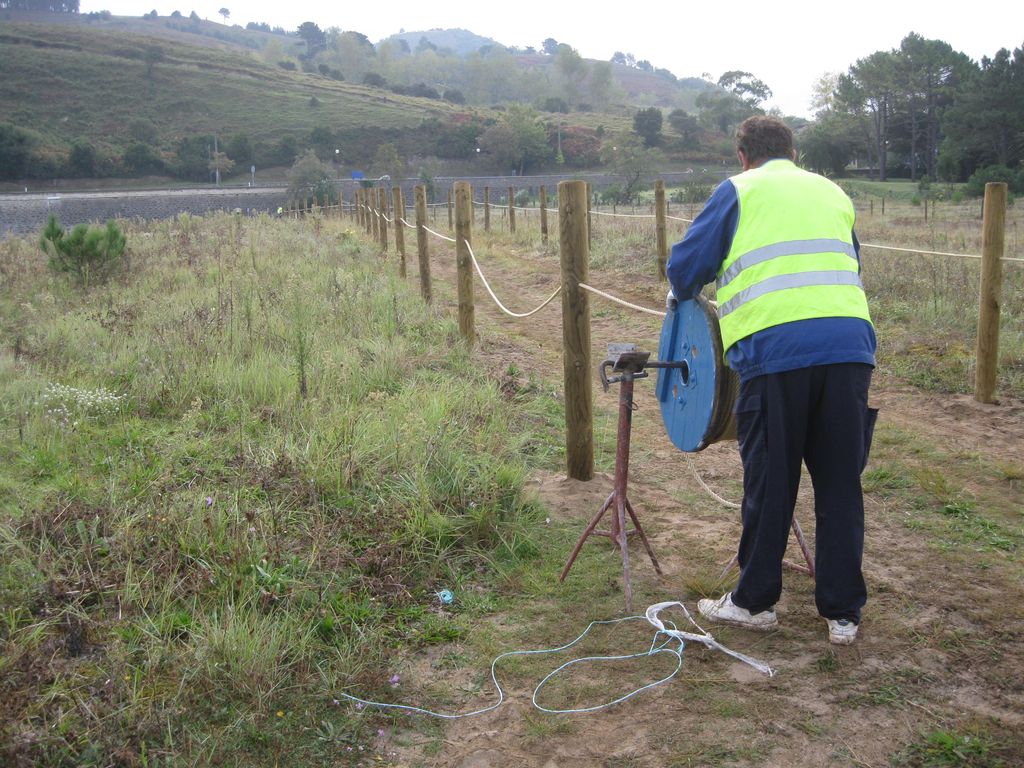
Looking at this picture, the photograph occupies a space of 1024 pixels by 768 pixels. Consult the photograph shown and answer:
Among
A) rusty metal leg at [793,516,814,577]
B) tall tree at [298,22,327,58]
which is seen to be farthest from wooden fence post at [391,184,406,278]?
tall tree at [298,22,327,58]

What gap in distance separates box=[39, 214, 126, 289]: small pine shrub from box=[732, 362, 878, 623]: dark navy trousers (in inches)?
416

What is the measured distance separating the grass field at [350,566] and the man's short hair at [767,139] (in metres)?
A: 1.86

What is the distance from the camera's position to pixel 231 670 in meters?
3.01

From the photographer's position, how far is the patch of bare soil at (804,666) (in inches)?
110

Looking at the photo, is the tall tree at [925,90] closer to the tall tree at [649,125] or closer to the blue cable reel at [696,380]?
the tall tree at [649,125]

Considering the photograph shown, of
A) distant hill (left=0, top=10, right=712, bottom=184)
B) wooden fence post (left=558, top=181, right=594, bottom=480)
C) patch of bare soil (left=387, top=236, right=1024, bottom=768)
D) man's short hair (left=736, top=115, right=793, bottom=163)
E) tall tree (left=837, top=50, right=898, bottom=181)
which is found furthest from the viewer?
distant hill (left=0, top=10, right=712, bottom=184)

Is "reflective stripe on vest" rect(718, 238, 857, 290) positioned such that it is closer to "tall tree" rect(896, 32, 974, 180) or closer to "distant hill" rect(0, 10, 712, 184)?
"tall tree" rect(896, 32, 974, 180)

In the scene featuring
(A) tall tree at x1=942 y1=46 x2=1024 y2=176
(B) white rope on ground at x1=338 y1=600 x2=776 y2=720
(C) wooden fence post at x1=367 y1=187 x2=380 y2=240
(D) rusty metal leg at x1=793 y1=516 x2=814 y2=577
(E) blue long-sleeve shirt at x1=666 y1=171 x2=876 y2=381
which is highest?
(A) tall tree at x1=942 y1=46 x2=1024 y2=176

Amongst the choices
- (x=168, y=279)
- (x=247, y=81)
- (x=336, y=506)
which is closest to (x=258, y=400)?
(x=336, y=506)

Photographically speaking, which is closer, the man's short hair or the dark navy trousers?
the dark navy trousers

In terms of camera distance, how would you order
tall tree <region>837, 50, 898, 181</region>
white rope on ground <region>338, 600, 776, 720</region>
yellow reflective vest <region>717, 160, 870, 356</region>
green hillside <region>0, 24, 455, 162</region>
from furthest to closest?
green hillside <region>0, 24, 455, 162</region> < tall tree <region>837, 50, 898, 181</region> < yellow reflective vest <region>717, 160, 870, 356</region> < white rope on ground <region>338, 600, 776, 720</region>

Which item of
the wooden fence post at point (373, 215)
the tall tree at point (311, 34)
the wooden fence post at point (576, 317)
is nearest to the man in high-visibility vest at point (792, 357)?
the wooden fence post at point (576, 317)

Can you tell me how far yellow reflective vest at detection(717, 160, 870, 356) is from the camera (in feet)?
10.3

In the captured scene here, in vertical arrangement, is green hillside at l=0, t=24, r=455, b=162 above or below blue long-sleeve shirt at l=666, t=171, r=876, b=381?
above
